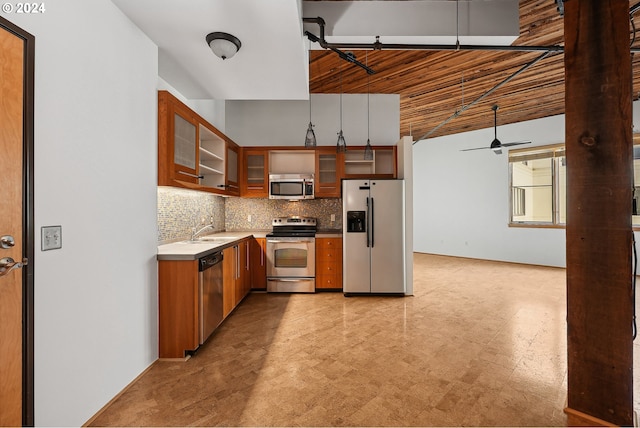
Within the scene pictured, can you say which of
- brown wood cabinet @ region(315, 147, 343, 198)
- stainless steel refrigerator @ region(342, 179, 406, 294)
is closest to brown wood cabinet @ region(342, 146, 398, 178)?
brown wood cabinet @ region(315, 147, 343, 198)

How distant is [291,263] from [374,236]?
1332mm

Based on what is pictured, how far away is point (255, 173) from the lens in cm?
485

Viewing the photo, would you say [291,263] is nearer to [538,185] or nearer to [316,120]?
[316,120]

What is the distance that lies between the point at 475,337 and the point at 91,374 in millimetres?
3202

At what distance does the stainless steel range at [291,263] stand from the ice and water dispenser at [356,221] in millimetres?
591

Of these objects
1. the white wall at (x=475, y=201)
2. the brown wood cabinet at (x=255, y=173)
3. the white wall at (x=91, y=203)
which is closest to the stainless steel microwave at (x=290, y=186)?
the brown wood cabinet at (x=255, y=173)

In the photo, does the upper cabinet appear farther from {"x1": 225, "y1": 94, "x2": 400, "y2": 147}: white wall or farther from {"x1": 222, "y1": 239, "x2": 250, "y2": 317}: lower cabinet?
{"x1": 225, "y1": 94, "x2": 400, "y2": 147}: white wall

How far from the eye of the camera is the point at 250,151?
4805mm

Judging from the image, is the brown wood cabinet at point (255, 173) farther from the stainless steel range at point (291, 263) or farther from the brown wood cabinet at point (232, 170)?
the stainless steel range at point (291, 263)

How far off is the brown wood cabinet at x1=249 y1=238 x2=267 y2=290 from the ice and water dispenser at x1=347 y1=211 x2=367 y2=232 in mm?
1332

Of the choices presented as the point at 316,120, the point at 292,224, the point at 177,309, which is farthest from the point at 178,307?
the point at 316,120

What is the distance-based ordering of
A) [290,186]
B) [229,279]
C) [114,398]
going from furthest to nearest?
[290,186]
[229,279]
[114,398]

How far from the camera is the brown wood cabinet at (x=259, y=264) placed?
4.50 metres

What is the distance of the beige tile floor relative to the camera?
182 cm
